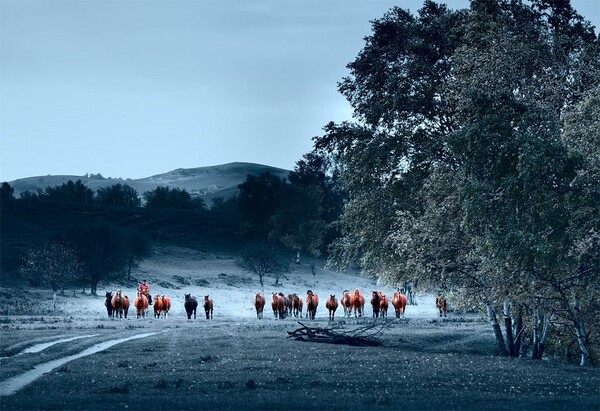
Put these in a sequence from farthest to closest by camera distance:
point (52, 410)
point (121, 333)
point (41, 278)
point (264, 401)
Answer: point (41, 278), point (121, 333), point (264, 401), point (52, 410)

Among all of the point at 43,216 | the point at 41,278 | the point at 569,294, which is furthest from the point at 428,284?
the point at 43,216

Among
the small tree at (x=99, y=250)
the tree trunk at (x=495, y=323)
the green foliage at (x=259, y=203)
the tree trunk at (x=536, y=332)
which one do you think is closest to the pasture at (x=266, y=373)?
the tree trunk at (x=495, y=323)

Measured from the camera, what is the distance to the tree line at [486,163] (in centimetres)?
2994

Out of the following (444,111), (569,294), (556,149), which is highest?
(444,111)

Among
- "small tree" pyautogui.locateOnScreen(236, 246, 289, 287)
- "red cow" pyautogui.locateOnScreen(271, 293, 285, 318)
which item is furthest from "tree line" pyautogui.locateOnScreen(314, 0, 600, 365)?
"small tree" pyautogui.locateOnScreen(236, 246, 289, 287)

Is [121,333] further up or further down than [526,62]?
further down

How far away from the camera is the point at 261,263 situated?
393 ft

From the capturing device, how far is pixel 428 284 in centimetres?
3581

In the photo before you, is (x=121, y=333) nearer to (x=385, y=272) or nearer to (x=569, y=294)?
(x=385, y=272)

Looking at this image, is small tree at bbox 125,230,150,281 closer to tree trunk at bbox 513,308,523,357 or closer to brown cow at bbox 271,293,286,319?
brown cow at bbox 271,293,286,319

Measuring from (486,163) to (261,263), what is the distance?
291ft

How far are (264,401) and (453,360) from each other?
1177 cm

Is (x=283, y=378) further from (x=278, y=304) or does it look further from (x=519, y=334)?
(x=278, y=304)

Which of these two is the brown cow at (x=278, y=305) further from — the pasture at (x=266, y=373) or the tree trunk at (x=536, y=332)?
the tree trunk at (x=536, y=332)
